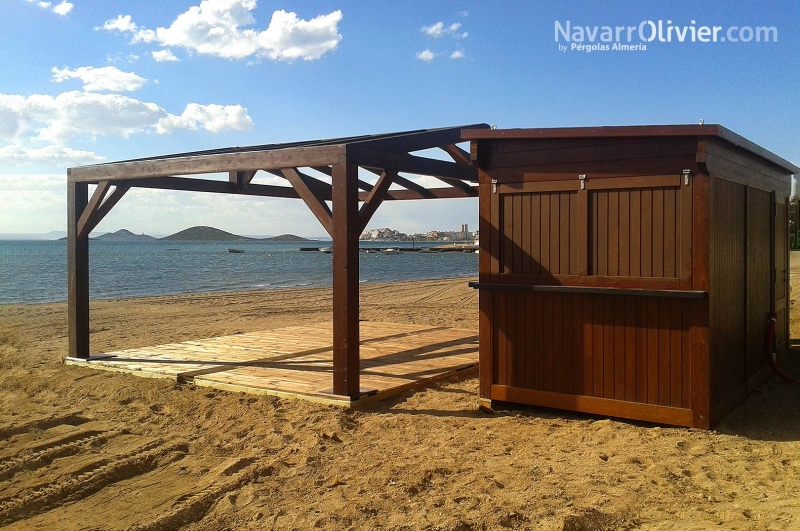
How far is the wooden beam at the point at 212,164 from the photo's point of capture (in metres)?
6.25

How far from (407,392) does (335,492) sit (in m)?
2.67

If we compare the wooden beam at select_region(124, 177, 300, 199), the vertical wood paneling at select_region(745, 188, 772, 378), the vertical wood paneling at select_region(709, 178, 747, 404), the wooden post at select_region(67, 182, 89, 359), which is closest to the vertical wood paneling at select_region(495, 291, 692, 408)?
the vertical wood paneling at select_region(709, 178, 747, 404)

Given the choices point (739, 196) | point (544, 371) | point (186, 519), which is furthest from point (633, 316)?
point (186, 519)

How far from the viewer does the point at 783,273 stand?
25.9 ft

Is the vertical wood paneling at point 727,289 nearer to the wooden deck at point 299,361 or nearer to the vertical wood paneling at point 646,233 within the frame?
the vertical wood paneling at point 646,233

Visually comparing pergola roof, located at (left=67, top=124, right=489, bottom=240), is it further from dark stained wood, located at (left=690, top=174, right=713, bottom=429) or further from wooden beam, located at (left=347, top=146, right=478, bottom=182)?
dark stained wood, located at (left=690, top=174, right=713, bottom=429)

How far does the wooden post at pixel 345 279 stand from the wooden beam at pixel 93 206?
148 inches

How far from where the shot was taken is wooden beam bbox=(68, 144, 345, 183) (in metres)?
6.25

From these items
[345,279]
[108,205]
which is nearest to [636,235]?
[345,279]

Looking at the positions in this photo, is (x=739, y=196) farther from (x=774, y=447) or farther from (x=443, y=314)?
(x=443, y=314)

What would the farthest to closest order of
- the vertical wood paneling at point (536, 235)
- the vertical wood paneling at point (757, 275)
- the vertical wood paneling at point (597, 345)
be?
the vertical wood paneling at point (757, 275), the vertical wood paneling at point (536, 235), the vertical wood paneling at point (597, 345)

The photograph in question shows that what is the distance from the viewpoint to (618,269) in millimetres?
5402

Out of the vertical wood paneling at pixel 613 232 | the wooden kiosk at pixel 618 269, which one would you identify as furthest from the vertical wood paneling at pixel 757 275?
the vertical wood paneling at pixel 613 232

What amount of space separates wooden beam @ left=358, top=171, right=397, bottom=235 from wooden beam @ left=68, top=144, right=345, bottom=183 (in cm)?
54
